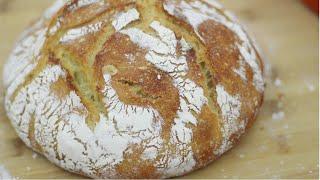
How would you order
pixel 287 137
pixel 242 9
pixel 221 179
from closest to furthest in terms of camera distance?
pixel 221 179, pixel 287 137, pixel 242 9

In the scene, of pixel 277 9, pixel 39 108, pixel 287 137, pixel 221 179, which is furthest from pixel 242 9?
pixel 39 108

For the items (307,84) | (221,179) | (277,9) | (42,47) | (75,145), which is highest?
(277,9)

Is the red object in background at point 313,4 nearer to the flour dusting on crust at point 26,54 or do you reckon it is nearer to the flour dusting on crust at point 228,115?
the flour dusting on crust at point 228,115

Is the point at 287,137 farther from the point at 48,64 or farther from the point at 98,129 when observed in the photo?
the point at 48,64

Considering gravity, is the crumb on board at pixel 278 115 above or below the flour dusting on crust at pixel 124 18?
below

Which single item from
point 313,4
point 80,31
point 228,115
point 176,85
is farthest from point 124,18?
point 313,4

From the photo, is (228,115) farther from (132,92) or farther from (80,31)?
(80,31)

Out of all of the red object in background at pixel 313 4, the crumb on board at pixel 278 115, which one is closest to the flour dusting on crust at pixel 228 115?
the crumb on board at pixel 278 115

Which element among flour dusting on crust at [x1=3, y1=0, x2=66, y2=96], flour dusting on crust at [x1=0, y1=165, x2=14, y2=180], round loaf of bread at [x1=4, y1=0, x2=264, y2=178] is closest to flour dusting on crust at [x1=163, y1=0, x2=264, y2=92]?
round loaf of bread at [x1=4, y1=0, x2=264, y2=178]
